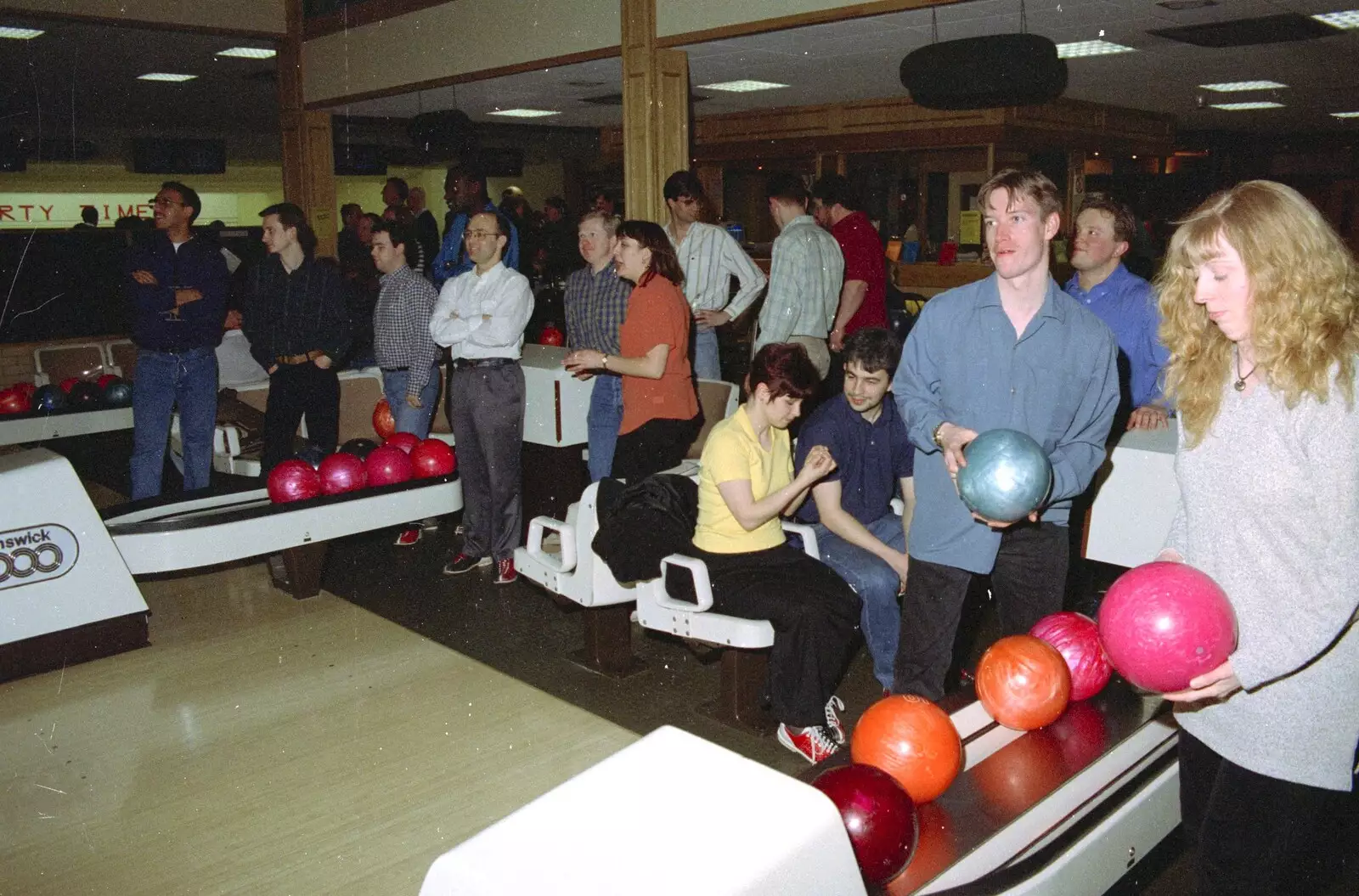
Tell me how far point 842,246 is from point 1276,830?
3.62 m

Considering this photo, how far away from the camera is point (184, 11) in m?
7.26

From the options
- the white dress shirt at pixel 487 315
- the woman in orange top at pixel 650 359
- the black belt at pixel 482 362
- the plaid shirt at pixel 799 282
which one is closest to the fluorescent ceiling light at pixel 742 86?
the plaid shirt at pixel 799 282

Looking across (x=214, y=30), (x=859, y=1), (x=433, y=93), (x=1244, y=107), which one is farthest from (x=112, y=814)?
(x=1244, y=107)

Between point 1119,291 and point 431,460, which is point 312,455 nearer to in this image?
point 431,460

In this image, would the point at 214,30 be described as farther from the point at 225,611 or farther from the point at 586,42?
the point at 225,611

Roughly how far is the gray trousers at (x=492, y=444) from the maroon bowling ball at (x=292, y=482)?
21.1 inches

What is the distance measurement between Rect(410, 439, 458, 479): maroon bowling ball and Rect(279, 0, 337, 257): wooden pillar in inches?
186

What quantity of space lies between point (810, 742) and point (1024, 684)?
77 cm

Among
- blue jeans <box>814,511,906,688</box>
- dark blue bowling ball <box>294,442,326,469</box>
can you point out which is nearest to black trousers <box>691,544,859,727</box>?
blue jeans <box>814,511,906,688</box>

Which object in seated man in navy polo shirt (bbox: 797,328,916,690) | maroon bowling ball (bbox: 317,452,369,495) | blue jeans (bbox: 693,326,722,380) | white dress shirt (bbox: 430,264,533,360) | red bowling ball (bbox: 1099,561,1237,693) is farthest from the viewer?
blue jeans (bbox: 693,326,722,380)

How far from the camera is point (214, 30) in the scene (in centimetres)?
752

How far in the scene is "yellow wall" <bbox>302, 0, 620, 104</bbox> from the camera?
584 cm

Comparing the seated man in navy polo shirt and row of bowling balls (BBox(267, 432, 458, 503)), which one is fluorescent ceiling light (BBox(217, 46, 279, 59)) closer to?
row of bowling balls (BBox(267, 432, 458, 503))

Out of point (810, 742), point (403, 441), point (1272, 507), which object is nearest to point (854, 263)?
point (403, 441)
